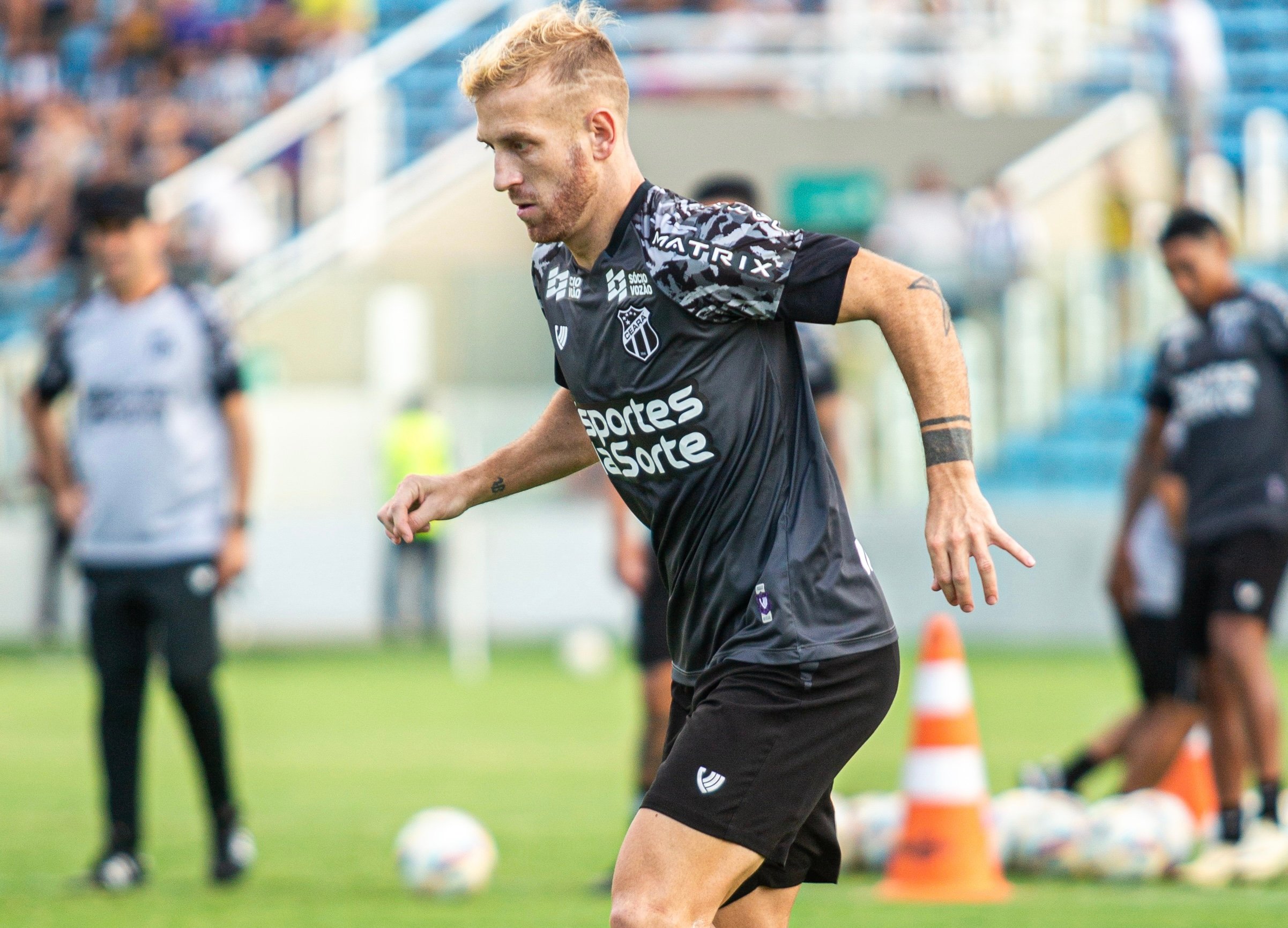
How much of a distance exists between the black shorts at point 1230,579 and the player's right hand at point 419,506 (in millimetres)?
4174

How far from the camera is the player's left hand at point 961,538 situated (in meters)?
3.59

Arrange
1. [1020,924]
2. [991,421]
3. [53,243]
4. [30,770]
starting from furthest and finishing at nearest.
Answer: [53,243] → [991,421] → [30,770] → [1020,924]

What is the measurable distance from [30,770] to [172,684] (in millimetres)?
3982

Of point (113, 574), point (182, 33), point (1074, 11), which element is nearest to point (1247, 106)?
point (1074, 11)

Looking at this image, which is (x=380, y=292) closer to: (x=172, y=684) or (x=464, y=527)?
(x=464, y=527)

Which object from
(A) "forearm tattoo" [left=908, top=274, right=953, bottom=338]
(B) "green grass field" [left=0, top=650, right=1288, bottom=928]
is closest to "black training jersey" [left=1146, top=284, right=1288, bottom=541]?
(B) "green grass field" [left=0, top=650, right=1288, bottom=928]

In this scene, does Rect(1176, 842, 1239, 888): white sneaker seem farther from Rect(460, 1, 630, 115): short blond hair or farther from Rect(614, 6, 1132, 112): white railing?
Rect(614, 6, 1132, 112): white railing

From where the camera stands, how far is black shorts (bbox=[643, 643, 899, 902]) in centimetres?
381

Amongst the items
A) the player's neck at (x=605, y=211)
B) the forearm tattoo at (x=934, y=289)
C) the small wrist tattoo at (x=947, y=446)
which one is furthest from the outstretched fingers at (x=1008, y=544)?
the player's neck at (x=605, y=211)

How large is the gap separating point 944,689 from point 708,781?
3013 millimetres

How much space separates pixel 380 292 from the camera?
732 inches

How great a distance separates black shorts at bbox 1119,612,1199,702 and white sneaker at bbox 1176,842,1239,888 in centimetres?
97

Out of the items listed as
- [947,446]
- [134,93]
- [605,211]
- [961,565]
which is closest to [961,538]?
[961,565]

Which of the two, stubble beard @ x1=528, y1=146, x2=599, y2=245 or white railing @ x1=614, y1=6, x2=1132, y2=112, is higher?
white railing @ x1=614, y1=6, x2=1132, y2=112
